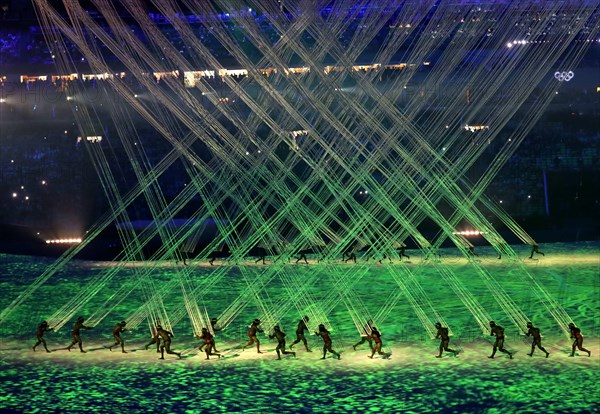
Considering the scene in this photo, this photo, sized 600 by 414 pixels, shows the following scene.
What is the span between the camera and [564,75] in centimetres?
3788

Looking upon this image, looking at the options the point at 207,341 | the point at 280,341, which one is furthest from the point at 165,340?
the point at 280,341

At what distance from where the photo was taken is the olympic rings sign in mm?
37803

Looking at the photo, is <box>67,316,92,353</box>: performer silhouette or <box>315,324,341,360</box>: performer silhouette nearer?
<box>315,324,341,360</box>: performer silhouette

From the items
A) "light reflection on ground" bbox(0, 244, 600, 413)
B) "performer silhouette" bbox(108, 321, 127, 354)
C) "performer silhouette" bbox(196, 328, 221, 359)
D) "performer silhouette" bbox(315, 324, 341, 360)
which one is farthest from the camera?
"performer silhouette" bbox(108, 321, 127, 354)

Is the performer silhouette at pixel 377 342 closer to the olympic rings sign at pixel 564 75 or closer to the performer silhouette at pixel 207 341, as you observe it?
the performer silhouette at pixel 207 341

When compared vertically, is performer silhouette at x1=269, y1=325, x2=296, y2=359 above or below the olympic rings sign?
below

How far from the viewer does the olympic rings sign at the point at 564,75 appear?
3780 centimetres

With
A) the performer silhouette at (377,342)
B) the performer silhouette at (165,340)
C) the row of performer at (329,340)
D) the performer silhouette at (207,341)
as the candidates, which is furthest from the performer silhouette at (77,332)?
the performer silhouette at (377,342)

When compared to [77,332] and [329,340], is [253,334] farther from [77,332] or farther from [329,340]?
[77,332]

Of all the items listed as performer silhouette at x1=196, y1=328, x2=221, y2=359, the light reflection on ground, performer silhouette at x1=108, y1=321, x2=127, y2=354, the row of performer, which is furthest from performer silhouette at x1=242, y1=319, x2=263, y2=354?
performer silhouette at x1=108, y1=321, x2=127, y2=354

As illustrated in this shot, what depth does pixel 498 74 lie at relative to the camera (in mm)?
34781

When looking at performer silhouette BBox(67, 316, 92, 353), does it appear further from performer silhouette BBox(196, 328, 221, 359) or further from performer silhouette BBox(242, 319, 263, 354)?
performer silhouette BBox(242, 319, 263, 354)

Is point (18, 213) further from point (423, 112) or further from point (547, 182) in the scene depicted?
point (547, 182)

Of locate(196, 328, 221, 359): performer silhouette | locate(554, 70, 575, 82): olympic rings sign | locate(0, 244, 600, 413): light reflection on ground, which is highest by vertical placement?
locate(554, 70, 575, 82): olympic rings sign
